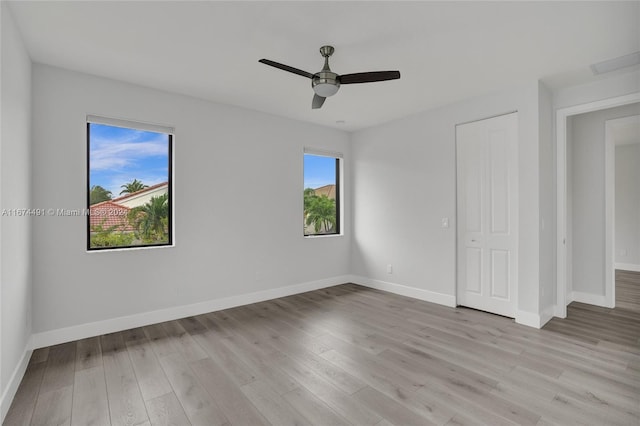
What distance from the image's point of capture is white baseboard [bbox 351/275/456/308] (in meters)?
4.27

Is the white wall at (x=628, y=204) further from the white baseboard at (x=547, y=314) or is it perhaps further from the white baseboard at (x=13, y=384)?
the white baseboard at (x=13, y=384)

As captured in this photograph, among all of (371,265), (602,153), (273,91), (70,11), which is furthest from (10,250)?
(602,153)

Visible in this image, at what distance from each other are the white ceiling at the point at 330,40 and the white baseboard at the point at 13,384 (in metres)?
2.60

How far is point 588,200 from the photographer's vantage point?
4.36m

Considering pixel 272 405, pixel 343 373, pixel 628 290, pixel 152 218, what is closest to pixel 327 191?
pixel 152 218

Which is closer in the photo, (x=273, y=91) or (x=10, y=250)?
(x=10, y=250)

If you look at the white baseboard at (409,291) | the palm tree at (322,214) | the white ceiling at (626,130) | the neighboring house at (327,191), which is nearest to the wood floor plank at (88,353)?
the palm tree at (322,214)

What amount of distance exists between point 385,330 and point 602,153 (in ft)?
12.4

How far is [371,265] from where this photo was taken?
5.31 metres

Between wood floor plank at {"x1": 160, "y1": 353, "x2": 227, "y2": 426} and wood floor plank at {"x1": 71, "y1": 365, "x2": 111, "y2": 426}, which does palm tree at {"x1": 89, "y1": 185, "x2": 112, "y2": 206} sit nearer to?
wood floor plank at {"x1": 71, "y1": 365, "x2": 111, "y2": 426}

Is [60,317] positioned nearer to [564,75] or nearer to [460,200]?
[460,200]

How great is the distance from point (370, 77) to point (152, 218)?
115 inches

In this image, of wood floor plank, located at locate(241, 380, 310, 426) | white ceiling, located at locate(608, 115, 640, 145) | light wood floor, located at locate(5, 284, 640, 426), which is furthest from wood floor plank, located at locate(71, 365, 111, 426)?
white ceiling, located at locate(608, 115, 640, 145)

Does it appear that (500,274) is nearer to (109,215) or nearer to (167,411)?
(167,411)
